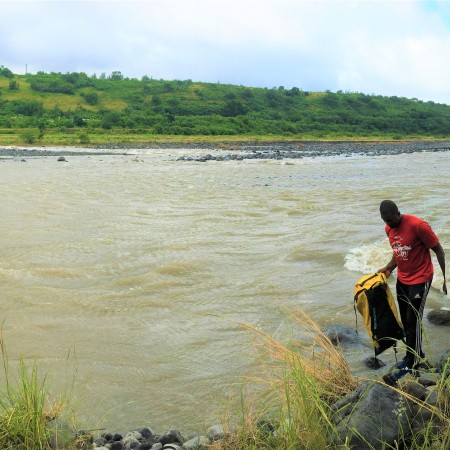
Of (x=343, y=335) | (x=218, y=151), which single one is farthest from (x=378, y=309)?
(x=218, y=151)

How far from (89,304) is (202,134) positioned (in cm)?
6213

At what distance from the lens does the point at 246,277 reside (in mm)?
10570

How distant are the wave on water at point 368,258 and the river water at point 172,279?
0.04 meters

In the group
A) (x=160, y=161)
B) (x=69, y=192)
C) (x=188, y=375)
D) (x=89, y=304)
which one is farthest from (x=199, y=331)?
(x=160, y=161)

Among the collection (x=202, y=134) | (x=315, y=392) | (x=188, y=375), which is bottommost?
(x=188, y=375)

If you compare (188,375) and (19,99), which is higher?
(19,99)

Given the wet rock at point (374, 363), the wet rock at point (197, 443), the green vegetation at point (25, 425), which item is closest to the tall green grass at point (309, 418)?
the wet rock at point (197, 443)

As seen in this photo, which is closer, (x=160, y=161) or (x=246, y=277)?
(x=246, y=277)

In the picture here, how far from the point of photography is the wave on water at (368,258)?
11.2 metres

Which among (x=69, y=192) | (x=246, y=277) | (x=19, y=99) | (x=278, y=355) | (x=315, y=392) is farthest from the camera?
(x=19, y=99)

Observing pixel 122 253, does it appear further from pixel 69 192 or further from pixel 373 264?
pixel 69 192

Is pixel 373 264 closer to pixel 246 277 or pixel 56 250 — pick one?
pixel 246 277

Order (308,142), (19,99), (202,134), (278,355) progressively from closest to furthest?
(278,355) → (308,142) → (202,134) → (19,99)

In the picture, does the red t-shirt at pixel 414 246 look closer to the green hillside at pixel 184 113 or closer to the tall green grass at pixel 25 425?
the tall green grass at pixel 25 425
